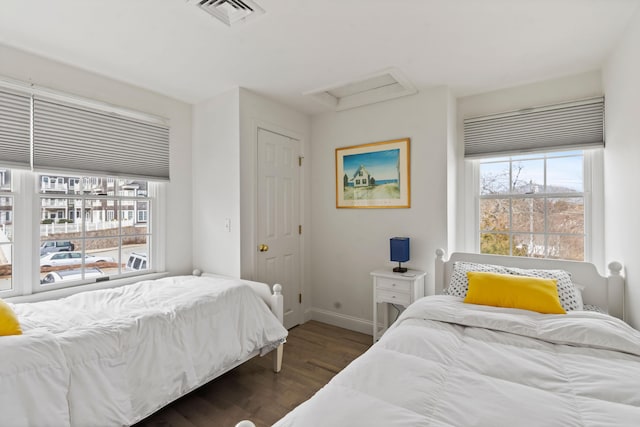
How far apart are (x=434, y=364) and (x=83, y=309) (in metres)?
2.12

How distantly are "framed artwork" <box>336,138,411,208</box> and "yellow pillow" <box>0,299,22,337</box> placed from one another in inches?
107

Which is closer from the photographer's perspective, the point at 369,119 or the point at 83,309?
the point at 83,309

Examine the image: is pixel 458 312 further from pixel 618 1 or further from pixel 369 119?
pixel 369 119

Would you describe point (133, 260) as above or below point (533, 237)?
below

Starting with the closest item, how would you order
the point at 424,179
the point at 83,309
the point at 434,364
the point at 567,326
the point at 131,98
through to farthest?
1. the point at 434,364
2. the point at 567,326
3. the point at 83,309
4. the point at 131,98
5. the point at 424,179

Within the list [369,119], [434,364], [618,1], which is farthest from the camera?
[369,119]

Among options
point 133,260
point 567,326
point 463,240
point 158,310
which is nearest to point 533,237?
point 463,240

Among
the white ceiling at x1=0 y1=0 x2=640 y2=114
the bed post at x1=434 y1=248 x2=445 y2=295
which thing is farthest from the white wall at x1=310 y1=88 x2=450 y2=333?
the white ceiling at x1=0 y1=0 x2=640 y2=114

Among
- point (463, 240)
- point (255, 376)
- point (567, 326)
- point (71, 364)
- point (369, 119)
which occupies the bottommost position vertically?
point (255, 376)

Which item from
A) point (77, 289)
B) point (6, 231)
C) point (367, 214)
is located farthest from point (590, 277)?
point (6, 231)

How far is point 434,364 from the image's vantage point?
1318mm

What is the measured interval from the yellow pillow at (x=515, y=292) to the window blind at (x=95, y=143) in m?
2.90

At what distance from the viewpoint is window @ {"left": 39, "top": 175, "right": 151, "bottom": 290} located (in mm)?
2385

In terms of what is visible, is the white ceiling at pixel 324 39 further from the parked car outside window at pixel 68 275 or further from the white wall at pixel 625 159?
the parked car outside window at pixel 68 275
